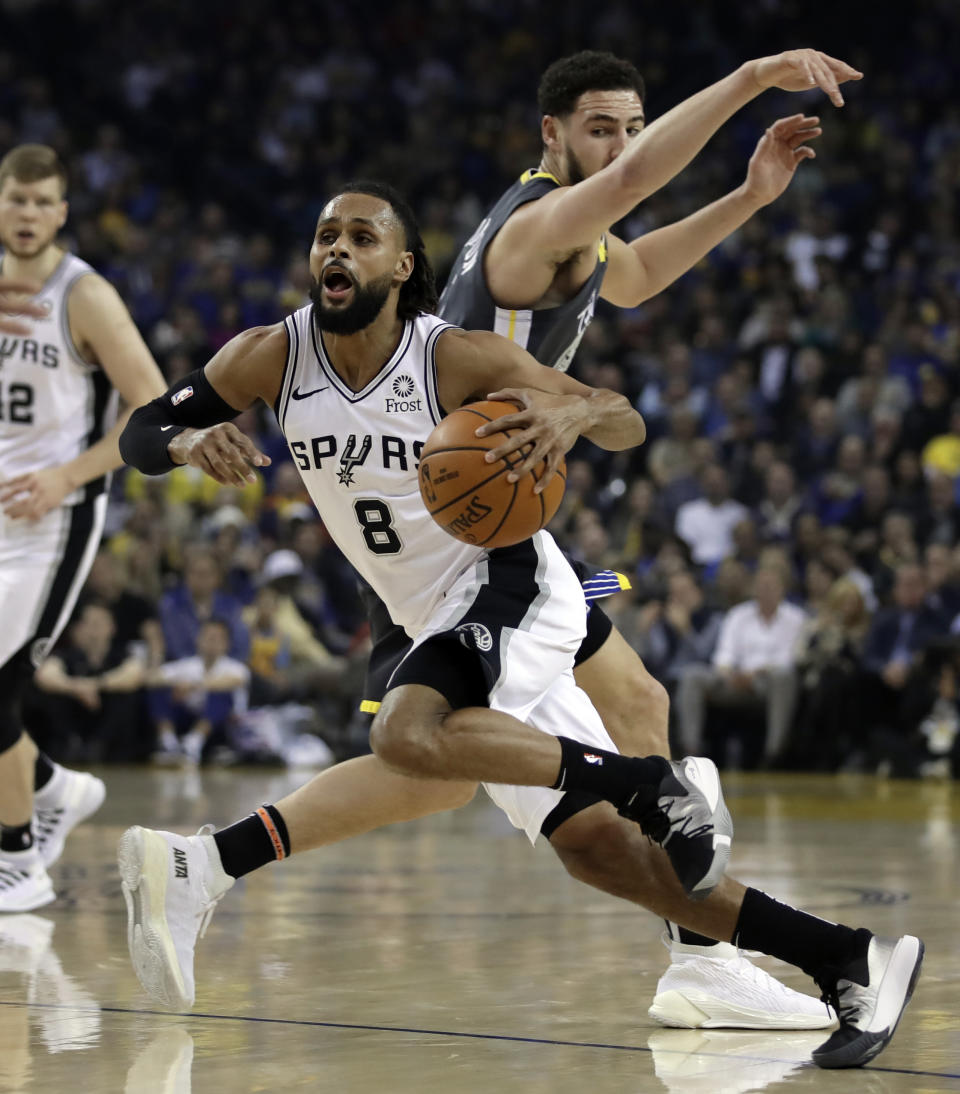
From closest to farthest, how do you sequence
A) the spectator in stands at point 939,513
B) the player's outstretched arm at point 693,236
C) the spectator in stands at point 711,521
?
1. the player's outstretched arm at point 693,236
2. the spectator in stands at point 939,513
3. the spectator in stands at point 711,521

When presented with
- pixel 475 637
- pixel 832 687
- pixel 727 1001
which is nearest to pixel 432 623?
pixel 475 637

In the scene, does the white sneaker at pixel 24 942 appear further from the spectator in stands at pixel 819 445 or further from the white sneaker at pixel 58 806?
the spectator in stands at pixel 819 445

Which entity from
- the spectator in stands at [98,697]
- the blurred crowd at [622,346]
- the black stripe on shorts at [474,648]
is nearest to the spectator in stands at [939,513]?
the blurred crowd at [622,346]

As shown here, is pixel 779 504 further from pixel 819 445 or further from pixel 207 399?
pixel 207 399

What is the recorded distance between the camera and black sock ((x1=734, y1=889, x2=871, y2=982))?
3811 mm

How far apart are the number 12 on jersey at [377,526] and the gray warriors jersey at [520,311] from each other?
66cm

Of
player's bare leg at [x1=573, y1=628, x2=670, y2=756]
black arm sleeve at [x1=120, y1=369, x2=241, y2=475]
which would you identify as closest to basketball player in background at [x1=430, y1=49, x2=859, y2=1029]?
player's bare leg at [x1=573, y1=628, x2=670, y2=756]

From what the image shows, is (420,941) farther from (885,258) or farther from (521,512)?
(885,258)

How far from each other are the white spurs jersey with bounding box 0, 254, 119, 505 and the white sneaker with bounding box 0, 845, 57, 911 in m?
1.22

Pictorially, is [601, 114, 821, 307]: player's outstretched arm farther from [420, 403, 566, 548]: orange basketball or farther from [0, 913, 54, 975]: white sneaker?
[0, 913, 54, 975]: white sneaker

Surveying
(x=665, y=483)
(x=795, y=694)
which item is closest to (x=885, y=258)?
(x=665, y=483)

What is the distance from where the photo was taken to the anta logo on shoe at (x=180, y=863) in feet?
13.5

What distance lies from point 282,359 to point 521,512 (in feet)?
2.57

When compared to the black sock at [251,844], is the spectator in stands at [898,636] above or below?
below
